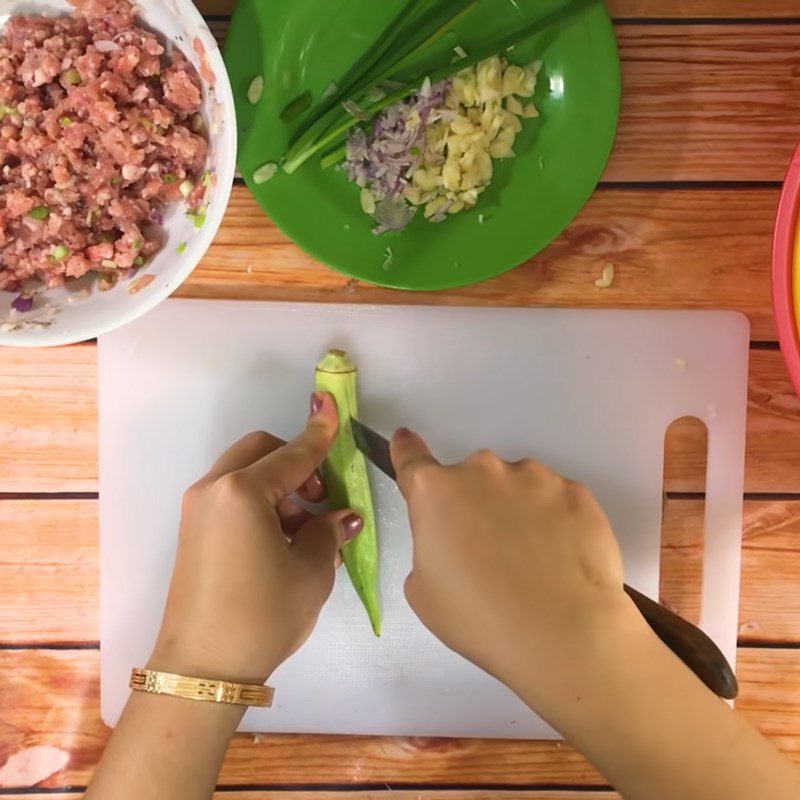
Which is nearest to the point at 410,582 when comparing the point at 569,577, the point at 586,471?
the point at 569,577

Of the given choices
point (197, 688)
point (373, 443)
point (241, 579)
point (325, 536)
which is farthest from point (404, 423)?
point (197, 688)

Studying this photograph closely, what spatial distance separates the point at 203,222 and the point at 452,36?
373mm

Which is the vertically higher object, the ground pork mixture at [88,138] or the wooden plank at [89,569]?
the ground pork mixture at [88,138]

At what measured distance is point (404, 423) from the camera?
1.05 meters

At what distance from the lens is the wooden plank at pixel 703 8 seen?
0.97 meters

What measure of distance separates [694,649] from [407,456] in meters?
0.39

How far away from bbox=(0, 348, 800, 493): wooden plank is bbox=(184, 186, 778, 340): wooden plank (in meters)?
0.10

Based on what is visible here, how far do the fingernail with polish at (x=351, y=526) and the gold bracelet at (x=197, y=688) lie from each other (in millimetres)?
216

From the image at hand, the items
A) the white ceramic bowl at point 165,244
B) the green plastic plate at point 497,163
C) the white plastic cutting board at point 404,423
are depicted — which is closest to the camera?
the white ceramic bowl at point 165,244

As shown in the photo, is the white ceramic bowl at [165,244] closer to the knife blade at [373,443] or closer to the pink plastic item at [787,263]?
the knife blade at [373,443]

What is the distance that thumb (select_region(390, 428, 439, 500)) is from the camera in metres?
0.94

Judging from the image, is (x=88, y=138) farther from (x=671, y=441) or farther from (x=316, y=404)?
(x=671, y=441)

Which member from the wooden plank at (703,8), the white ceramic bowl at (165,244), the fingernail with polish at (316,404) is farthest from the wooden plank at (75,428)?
the wooden plank at (703,8)

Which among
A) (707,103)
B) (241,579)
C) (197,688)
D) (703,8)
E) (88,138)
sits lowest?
(197,688)
